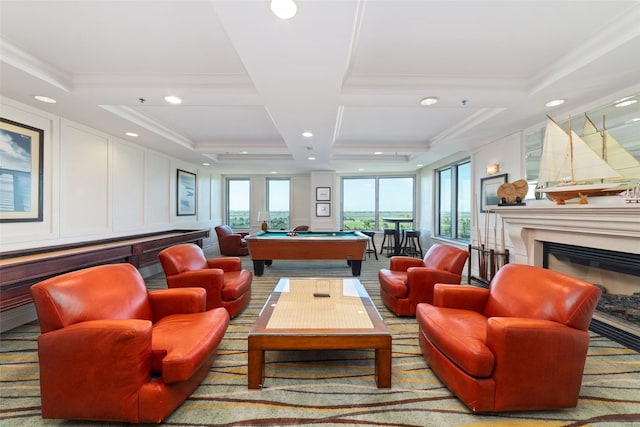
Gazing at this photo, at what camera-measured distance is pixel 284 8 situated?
1.61 metres

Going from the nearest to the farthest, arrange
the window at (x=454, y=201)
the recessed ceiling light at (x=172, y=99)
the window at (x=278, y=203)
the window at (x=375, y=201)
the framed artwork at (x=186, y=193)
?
the recessed ceiling light at (x=172, y=99), the window at (x=454, y=201), the framed artwork at (x=186, y=193), the window at (x=375, y=201), the window at (x=278, y=203)

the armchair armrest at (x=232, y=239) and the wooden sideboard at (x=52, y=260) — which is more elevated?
the wooden sideboard at (x=52, y=260)

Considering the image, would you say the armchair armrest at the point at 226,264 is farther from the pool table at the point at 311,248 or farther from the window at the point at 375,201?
the window at the point at 375,201

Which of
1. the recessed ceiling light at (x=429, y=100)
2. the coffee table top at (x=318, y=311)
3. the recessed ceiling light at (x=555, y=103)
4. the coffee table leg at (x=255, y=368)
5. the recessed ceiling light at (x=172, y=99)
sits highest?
the recessed ceiling light at (x=172, y=99)

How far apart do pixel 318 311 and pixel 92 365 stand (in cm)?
147

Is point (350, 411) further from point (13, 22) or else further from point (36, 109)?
point (36, 109)

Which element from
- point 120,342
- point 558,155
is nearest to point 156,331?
point 120,342

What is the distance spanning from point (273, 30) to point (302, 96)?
1.07 meters

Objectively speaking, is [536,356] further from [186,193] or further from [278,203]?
[278,203]

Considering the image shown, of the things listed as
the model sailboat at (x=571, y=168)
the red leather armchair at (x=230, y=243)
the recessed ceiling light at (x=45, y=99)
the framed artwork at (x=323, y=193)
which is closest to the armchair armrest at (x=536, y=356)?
the model sailboat at (x=571, y=168)

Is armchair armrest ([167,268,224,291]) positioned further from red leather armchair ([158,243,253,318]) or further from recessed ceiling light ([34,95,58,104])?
recessed ceiling light ([34,95,58,104])

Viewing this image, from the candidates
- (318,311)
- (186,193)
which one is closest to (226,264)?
(318,311)

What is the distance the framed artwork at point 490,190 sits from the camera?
453 cm

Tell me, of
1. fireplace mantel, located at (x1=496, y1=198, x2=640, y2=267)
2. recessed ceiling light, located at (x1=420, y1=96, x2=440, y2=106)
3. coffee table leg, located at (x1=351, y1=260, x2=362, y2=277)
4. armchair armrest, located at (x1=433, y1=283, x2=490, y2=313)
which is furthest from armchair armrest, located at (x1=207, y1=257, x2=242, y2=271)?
fireplace mantel, located at (x1=496, y1=198, x2=640, y2=267)
